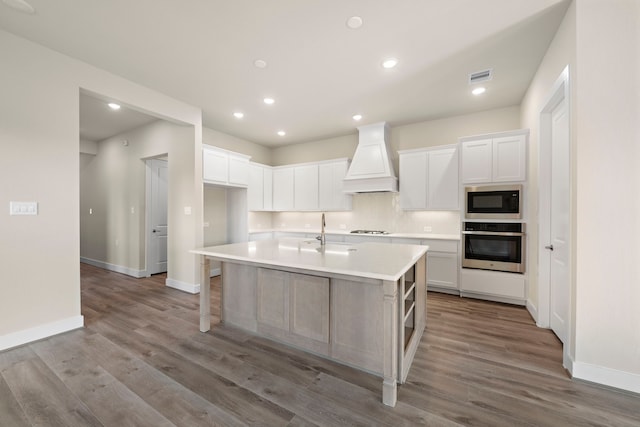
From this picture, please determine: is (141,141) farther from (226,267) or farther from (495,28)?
(495,28)

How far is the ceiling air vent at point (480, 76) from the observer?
2.99m

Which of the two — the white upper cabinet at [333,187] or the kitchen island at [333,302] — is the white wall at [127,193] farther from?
the white upper cabinet at [333,187]

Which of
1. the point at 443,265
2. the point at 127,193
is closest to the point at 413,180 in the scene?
the point at 443,265

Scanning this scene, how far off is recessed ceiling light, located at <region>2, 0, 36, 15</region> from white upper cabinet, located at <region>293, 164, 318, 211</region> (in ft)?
13.3

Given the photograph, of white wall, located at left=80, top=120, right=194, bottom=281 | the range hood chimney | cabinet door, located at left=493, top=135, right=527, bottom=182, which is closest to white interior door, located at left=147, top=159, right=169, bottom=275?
white wall, located at left=80, top=120, right=194, bottom=281

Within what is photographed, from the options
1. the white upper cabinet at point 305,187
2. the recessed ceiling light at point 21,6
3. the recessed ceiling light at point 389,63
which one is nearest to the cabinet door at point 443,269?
the white upper cabinet at point 305,187

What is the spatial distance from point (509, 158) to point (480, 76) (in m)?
1.18

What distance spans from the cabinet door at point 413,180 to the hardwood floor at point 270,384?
212cm

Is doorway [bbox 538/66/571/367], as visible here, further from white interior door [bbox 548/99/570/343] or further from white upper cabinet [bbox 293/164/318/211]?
white upper cabinet [bbox 293/164/318/211]

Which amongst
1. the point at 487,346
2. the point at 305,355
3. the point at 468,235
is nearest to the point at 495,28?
the point at 468,235

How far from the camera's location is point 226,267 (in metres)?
2.73

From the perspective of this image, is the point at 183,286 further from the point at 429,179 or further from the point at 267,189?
the point at 429,179

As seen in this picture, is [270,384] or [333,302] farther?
[333,302]

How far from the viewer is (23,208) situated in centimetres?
243
